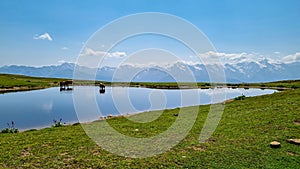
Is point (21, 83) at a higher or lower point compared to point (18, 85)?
higher

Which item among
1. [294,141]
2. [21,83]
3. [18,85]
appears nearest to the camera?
[294,141]

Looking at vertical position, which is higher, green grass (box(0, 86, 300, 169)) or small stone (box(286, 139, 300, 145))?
small stone (box(286, 139, 300, 145))

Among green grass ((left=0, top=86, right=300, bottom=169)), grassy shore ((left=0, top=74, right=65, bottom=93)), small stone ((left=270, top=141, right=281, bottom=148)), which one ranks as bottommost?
green grass ((left=0, top=86, right=300, bottom=169))

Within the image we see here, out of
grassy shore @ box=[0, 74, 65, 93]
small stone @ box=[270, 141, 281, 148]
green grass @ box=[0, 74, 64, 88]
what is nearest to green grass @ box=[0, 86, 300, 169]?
small stone @ box=[270, 141, 281, 148]

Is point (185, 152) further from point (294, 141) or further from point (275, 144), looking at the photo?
point (294, 141)

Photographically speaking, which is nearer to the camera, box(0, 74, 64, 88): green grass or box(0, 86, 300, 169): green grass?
box(0, 86, 300, 169): green grass

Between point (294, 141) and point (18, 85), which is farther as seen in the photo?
point (18, 85)

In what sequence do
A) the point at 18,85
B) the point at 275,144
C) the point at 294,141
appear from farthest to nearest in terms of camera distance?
the point at 18,85 < the point at 294,141 < the point at 275,144

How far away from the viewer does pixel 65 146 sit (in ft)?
42.8

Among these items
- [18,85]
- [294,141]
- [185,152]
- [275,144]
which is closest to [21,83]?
[18,85]

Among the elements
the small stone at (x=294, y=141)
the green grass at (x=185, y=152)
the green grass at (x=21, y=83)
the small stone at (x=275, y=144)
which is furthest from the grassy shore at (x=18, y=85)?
the small stone at (x=294, y=141)

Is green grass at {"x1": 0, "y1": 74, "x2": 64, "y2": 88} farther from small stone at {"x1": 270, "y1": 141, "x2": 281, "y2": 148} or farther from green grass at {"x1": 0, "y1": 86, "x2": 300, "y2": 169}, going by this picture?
small stone at {"x1": 270, "y1": 141, "x2": 281, "y2": 148}

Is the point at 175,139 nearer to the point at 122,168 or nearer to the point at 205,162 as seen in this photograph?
the point at 205,162

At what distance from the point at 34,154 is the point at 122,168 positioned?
4842 mm
